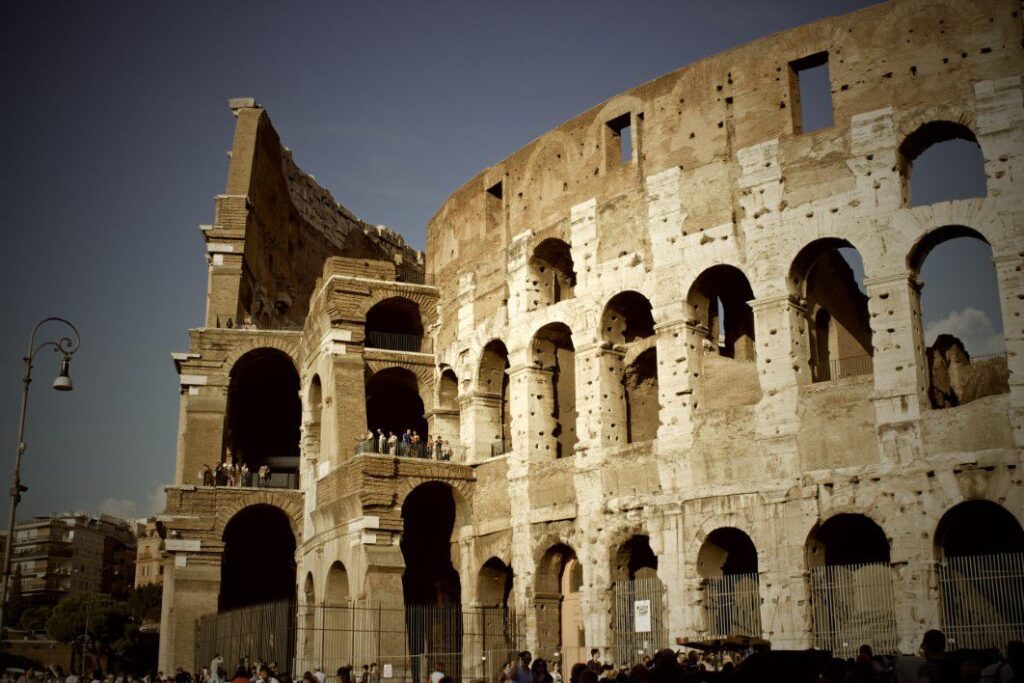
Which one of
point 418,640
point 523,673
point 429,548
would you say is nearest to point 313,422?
point 429,548

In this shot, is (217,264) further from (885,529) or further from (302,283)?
(885,529)

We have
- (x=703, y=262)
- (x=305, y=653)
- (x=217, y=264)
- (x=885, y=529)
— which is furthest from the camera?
(x=217, y=264)

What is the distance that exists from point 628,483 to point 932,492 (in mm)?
5703

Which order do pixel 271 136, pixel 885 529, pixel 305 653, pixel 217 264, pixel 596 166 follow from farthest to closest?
pixel 271 136, pixel 217 264, pixel 305 653, pixel 596 166, pixel 885 529

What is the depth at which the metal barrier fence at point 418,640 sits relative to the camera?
23.5 m

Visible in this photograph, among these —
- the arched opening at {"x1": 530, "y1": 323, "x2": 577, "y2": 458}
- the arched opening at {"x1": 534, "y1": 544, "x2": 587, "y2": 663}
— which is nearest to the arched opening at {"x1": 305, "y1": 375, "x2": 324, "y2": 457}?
the arched opening at {"x1": 530, "y1": 323, "x2": 577, "y2": 458}

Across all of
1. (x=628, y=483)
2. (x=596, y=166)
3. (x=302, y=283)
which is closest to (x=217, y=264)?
(x=302, y=283)

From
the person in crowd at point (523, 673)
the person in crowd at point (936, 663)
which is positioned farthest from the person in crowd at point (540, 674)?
the person in crowd at point (936, 663)

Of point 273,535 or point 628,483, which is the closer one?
point 628,483

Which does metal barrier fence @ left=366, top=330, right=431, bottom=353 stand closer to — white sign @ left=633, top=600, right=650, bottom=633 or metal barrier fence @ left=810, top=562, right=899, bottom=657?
white sign @ left=633, top=600, right=650, bottom=633

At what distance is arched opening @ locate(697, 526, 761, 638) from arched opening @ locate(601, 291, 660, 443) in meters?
3.00

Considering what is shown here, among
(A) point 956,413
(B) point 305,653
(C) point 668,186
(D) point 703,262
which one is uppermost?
(C) point 668,186

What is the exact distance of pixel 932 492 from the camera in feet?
59.2

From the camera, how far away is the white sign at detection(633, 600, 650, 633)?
21109 millimetres
